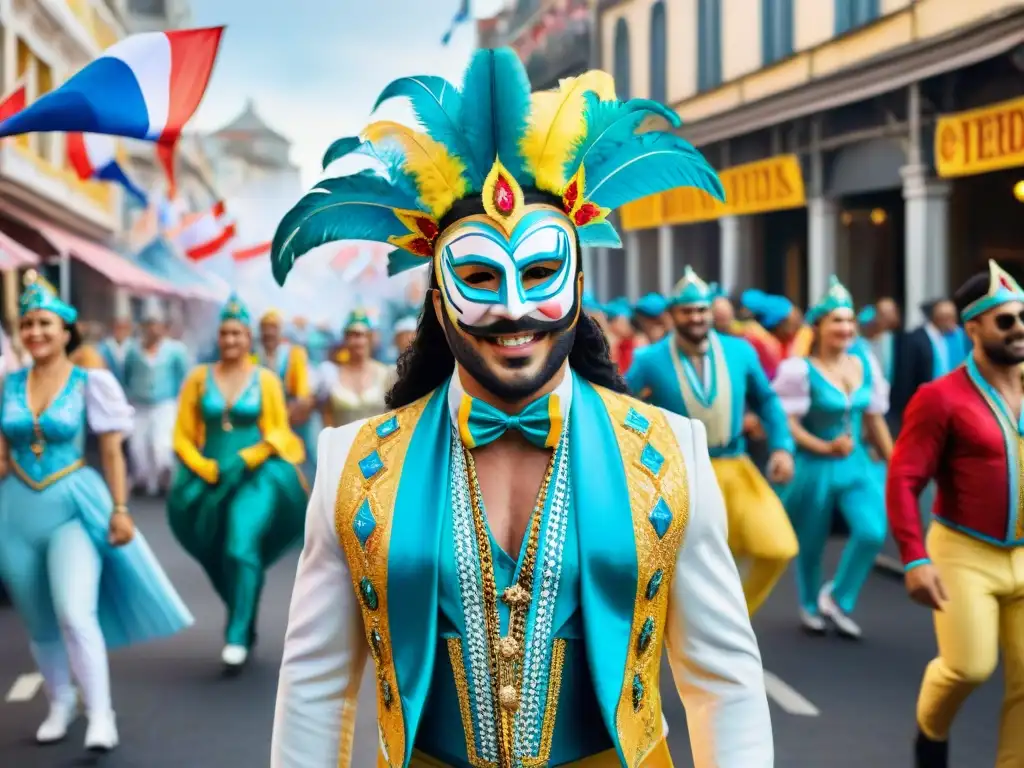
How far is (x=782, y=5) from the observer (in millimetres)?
22109

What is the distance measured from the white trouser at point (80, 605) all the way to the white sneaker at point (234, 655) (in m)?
1.22

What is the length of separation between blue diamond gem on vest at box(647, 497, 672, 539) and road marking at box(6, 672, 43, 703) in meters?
5.61

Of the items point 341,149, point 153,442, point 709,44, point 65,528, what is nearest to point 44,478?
point 65,528

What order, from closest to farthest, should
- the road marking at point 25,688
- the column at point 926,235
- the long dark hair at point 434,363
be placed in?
the long dark hair at point 434,363, the road marking at point 25,688, the column at point 926,235

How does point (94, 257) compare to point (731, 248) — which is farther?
point (94, 257)

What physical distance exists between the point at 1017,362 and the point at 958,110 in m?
12.2

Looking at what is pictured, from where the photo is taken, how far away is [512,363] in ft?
9.02

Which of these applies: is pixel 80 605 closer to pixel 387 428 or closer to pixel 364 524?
pixel 387 428

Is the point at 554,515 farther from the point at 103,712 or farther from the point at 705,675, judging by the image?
the point at 103,712

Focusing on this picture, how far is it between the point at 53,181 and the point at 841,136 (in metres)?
14.7

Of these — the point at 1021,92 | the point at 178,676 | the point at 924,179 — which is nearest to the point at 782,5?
the point at 924,179

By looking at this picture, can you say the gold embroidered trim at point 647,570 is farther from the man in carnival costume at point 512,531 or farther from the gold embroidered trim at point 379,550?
the gold embroidered trim at point 379,550

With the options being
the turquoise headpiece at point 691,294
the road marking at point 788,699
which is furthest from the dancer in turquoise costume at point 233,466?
the road marking at point 788,699

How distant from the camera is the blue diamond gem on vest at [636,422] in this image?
2857 mm
